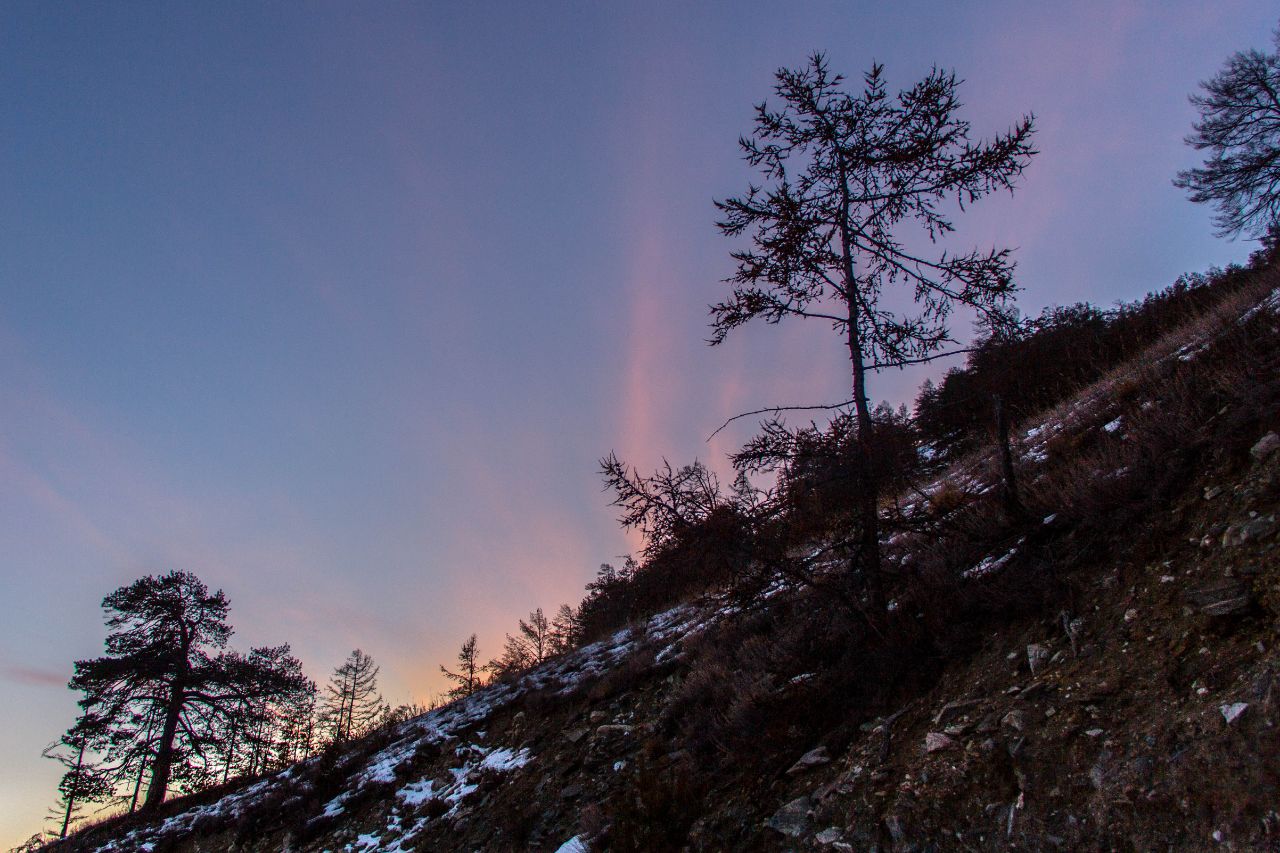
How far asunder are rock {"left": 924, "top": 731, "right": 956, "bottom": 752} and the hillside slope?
0.05ft

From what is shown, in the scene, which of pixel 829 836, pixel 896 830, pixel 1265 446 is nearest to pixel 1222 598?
pixel 1265 446

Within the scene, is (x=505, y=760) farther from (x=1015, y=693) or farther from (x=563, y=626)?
(x=563, y=626)

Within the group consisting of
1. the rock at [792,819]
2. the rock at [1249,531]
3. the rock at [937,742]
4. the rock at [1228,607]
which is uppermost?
the rock at [1249,531]

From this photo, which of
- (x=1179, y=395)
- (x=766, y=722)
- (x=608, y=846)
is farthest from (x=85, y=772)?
(x=1179, y=395)

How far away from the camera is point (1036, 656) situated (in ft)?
13.8

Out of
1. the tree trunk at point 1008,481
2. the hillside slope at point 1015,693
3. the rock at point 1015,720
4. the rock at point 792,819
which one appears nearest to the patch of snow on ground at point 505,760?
the hillside slope at point 1015,693

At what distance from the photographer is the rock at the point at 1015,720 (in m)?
3.70

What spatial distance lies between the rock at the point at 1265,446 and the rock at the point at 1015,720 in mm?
2768

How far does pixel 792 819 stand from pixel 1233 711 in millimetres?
2799

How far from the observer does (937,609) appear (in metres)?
5.59

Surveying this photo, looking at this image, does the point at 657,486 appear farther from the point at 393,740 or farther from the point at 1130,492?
the point at 393,740

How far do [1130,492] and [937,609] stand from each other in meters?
1.93

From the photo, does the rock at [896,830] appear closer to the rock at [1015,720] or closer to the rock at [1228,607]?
the rock at [1015,720]

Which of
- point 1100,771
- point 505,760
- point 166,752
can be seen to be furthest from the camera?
point 166,752
